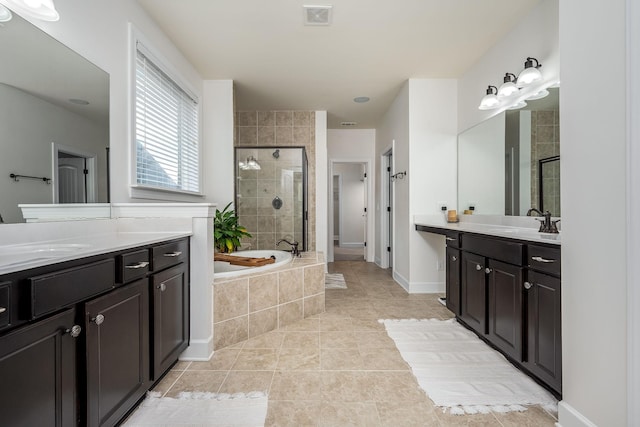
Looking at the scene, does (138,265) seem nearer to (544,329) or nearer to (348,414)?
(348,414)

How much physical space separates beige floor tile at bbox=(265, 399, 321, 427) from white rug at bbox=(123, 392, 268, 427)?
0.04 metres

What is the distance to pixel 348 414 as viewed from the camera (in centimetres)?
145

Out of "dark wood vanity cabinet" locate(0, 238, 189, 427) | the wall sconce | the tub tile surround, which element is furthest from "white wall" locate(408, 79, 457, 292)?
"dark wood vanity cabinet" locate(0, 238, 189, 427)

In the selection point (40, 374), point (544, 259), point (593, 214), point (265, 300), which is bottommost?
point (265, 300)

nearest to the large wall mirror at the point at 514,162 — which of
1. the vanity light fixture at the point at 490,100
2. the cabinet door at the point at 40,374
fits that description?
the vanity light fixture at the point at 490,100

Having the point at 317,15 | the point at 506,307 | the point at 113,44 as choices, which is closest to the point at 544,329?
the point at 506,307

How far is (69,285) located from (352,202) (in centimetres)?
766

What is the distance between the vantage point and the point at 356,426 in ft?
4.49

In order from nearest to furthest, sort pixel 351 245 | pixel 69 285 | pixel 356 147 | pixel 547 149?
pixel 69 285
pixel 547 149
pixel 356 147
pixel 351 245

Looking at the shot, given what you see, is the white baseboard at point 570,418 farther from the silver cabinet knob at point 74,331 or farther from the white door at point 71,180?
the white door at point 71,180

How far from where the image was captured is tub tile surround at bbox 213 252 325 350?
214 centimetres

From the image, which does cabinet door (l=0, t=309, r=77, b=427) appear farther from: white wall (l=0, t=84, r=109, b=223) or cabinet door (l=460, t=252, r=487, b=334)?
cabinet door (l=460, t=252, r=487, b=334)

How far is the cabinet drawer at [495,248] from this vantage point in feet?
5.68

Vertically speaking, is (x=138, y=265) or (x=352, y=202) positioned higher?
(x=352, y=202)
